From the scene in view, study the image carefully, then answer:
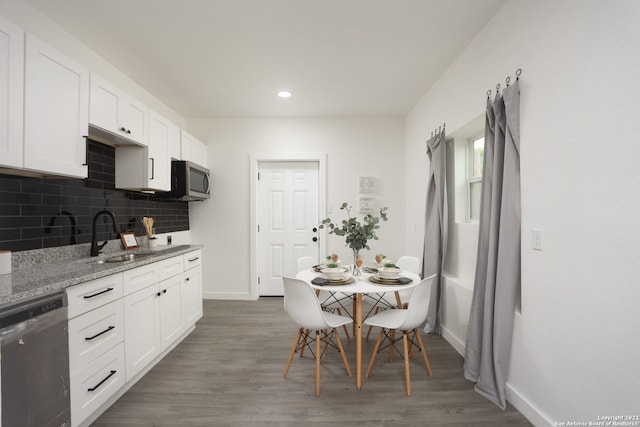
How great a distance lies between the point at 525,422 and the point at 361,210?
2841mm

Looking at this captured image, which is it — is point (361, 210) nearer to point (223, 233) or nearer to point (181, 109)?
point (223, 233)

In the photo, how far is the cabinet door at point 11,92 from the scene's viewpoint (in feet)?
4.82

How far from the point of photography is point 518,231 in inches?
70.7

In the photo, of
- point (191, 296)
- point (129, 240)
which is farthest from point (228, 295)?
point (129, 240)

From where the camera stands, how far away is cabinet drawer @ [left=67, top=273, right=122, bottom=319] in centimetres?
155

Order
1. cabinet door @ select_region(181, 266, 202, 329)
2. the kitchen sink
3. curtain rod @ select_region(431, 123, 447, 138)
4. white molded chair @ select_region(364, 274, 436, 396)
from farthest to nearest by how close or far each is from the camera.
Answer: curtain rod @ select_region(431, 123, 447, 138)
cabinet door @ select_region(181, 266, 202, 329)
the kitchen sink
white molded chair @ select_region(364, 274, 436, 396)

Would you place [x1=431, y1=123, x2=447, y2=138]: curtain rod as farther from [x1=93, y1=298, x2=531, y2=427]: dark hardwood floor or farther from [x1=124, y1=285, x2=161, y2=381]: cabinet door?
[x1=124, y1=285, x2=161, y2=381]: cabinet door

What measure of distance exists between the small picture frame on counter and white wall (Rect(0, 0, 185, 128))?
149 centimetres

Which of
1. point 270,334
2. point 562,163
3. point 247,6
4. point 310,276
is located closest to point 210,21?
point 247,6

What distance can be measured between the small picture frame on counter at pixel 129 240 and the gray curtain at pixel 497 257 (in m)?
3.14

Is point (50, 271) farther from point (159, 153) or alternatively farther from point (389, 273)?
point (389, 273)

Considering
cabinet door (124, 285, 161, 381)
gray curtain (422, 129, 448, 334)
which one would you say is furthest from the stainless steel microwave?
gray curtain (422, 129, 448, 334)

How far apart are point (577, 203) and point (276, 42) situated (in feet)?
7.74

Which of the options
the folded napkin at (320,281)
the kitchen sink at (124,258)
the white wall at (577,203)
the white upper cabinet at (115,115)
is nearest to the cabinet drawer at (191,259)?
the kitchen sink at (124,258)
